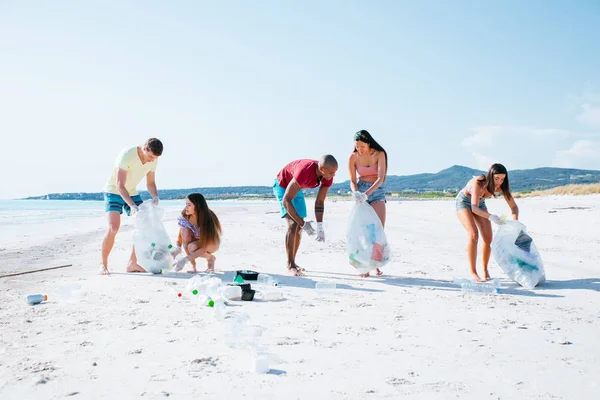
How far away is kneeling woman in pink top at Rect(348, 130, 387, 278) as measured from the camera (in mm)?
5180

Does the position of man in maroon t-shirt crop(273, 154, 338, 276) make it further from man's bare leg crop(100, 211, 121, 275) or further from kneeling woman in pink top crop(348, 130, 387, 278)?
man's bare leg crop(100, 211, 121, 275)

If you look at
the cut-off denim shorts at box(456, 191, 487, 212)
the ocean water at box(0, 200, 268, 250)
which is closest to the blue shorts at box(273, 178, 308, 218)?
the cut-off denim shorts at box(456, 191, 487, 212)

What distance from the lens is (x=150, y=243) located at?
17.0 feet

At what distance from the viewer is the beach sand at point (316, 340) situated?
2.10 m

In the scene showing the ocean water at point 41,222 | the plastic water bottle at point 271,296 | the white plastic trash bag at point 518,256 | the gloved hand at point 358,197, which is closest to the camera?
the plastic water bottle at point 271,296

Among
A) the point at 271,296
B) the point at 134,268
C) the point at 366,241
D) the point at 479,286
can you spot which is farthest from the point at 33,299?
the point at 479,286

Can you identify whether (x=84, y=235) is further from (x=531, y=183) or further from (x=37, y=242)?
(x=531, y=183)

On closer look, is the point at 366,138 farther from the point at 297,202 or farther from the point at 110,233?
the point at 110,233

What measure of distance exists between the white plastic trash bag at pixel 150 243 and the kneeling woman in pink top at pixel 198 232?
0.25m

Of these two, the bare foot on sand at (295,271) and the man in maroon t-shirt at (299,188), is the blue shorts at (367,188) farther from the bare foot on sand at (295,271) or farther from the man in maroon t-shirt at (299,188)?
the bare foot on sand at (295,271)

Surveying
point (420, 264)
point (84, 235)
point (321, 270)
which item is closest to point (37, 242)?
point (84, 235)

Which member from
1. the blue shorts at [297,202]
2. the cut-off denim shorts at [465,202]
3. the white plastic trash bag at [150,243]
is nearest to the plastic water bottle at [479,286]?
the cut-off denim shorts at [465,202]

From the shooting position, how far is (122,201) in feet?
17.2

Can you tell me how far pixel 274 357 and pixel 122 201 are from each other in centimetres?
348
